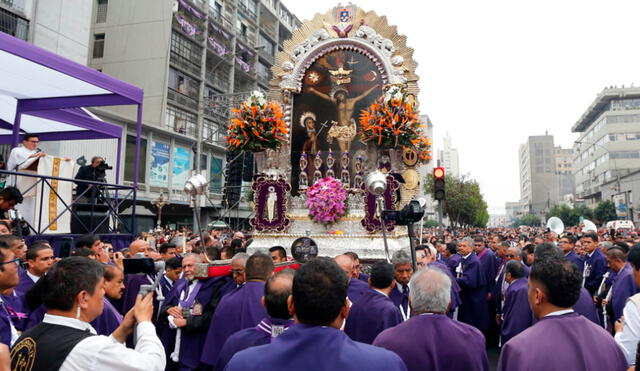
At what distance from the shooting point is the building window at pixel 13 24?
1958 cm

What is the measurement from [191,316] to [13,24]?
69.3 feet

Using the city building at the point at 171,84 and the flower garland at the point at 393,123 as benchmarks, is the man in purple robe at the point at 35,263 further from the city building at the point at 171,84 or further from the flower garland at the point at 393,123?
the city building at the point at 171,84

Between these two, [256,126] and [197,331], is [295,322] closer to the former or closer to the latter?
[197,331]

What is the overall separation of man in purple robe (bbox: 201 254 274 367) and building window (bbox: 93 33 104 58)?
3341 centimetres

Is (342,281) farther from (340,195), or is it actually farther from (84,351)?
(340,195)

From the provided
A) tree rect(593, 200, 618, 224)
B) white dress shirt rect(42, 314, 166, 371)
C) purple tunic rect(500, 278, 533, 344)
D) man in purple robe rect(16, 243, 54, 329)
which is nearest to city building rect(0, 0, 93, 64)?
man in purple robe rect(16, 243, 54, 329)

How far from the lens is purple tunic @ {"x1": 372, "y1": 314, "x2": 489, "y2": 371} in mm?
2957

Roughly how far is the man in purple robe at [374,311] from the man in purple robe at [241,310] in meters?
0.91

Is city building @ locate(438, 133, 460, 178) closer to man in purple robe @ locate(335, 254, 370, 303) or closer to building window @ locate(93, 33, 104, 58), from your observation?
building window @ locate(93, 33, 104, 58)

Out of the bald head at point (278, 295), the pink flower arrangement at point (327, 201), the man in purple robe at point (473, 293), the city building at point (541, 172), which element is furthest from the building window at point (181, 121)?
the city building at point (541, 172)

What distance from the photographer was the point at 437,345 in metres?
2.99

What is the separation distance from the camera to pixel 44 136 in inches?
466

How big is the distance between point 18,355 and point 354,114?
10.4 m

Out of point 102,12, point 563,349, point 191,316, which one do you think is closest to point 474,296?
point 191,316
